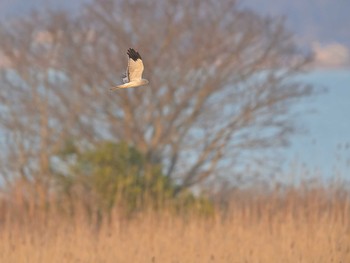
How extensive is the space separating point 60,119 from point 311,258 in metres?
11.9

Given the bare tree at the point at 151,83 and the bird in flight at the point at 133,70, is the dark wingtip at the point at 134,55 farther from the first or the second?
the bare tree at the point at 151,83

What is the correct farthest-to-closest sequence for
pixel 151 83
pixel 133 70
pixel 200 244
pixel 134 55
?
pixel 151 83
pixel 200 244
pixel 134 55
pixel 133 70

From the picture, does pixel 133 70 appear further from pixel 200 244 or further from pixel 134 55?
pixel 200 244

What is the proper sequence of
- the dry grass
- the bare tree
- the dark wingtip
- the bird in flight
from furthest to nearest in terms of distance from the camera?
the bare tree
the dry grass
the dark wingtip
the bird in flight

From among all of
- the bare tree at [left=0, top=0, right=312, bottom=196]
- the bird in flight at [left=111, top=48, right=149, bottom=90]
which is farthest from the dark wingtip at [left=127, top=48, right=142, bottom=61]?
the bare tree at [left=0, top=0, right=312, bottom=196]

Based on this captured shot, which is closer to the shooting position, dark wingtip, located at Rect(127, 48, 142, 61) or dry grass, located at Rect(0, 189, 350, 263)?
dark wingtip, located at Rect(127, 48, 142, 61)

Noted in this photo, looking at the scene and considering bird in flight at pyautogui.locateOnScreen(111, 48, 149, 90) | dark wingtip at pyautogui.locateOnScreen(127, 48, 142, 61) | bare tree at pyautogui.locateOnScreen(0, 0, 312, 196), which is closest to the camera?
bird in flight at pyautogui.locateOnScreen(111, 48, 149, 90)

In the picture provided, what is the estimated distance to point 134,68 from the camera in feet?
19.7

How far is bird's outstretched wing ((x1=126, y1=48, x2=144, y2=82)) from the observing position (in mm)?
5910

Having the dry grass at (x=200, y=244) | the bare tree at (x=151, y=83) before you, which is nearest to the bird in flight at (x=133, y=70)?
the dry grass at (x=200, y=244)

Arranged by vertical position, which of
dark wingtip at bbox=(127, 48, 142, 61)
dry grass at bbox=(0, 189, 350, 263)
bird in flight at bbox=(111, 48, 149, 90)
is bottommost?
dry grass at bbox=(0, 189, 350, 263)

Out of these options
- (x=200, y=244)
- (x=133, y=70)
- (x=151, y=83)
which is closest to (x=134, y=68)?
(x=133, y=70)

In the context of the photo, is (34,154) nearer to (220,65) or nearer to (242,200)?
(220,65)

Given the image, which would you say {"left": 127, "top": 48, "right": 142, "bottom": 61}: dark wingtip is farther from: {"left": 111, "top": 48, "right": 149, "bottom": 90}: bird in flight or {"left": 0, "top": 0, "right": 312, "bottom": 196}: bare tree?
{"left": 0, "top": 0, "right": 312, "bottom": 196}: bare tree
